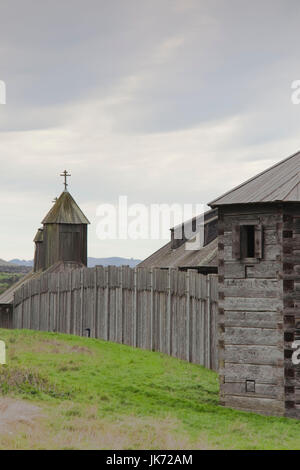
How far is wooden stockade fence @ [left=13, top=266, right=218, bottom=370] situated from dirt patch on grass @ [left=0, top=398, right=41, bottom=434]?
799 centimetres

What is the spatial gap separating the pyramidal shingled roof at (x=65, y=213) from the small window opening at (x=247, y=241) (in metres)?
27.1

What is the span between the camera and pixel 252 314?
59.2 feet

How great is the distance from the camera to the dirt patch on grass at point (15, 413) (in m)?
14.3

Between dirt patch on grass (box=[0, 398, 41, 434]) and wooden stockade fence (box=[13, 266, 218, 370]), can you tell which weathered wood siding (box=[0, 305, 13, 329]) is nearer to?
wooden stockade fence (box=[13, 266, 218, 370])

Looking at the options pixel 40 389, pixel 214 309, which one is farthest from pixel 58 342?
pixel 40 389

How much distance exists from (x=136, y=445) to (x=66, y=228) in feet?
106

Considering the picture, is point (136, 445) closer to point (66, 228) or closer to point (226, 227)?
point (226, 227)

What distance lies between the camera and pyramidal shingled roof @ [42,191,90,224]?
147ft

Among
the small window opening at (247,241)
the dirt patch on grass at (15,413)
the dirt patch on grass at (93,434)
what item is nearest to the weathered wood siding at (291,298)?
the small window opening at (247,241)

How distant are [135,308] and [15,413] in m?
13.0

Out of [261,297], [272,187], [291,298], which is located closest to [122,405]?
[261,297]

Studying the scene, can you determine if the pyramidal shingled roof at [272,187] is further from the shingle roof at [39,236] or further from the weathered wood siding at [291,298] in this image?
the shingle roof at [39,236]

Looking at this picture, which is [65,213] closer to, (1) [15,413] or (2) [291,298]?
(2) [291,298]

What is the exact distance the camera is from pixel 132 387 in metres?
19.3
